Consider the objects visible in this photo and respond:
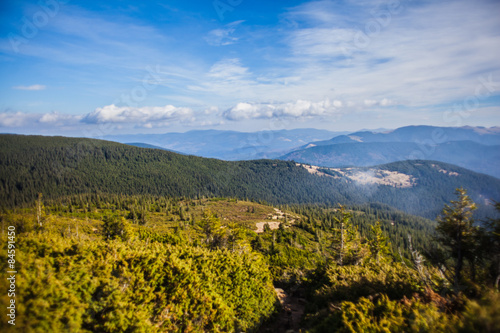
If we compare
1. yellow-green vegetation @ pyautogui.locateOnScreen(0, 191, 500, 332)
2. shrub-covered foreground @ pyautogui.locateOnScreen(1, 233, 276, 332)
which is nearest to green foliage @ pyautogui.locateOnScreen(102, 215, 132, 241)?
yellow-green vegetation @ pyautogui.locateOnScreen(0, 191, 500, 332)

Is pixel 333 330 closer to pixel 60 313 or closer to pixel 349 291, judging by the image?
pixel 349 291

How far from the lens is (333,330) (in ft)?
42.4

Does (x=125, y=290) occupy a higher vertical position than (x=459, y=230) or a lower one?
lower

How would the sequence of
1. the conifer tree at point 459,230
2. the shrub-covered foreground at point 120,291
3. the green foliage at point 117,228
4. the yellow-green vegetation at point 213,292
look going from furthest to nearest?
the green foliage at point 117,228 → the conifer tree at point 459,230 → the yellow-green vegetation at point 213,292 → the shrub-covered foreground at point 120,291

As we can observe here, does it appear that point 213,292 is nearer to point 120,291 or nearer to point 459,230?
point 120,291

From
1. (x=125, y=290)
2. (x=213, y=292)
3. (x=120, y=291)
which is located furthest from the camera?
(x=213, y=292)

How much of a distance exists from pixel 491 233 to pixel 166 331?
20.2 m

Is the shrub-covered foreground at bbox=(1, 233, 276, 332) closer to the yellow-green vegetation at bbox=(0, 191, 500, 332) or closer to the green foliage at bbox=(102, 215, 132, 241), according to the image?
the yellow-green vegetation at bbox=(0, 191, 500, 332)

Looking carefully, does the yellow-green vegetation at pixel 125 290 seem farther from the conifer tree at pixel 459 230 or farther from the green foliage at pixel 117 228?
the green foliage at pixel 117 228

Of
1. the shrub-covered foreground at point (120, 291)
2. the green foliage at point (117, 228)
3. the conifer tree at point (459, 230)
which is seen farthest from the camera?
the green foliage at point (117, 228)

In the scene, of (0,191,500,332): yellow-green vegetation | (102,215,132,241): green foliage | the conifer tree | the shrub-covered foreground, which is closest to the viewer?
the shrub-covered foreground

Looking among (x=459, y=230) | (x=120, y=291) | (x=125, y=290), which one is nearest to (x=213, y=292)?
(x=125, y=290)

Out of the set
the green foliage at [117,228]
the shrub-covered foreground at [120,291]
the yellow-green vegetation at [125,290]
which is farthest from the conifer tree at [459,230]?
the green foliage at [117,228]

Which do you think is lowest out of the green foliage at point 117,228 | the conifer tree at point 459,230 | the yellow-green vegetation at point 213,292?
the green foliage at point 117,228
